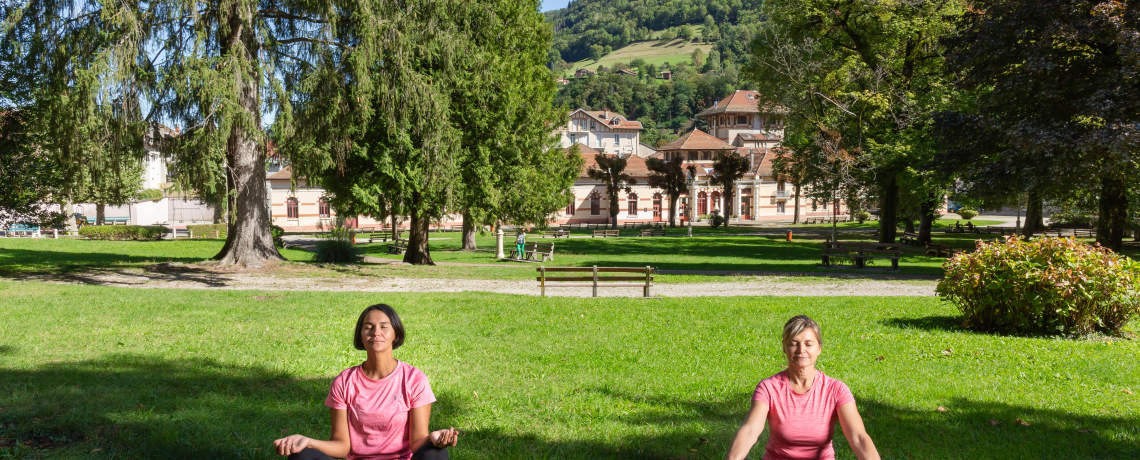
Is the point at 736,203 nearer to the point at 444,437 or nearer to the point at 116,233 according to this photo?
the point at 116,233

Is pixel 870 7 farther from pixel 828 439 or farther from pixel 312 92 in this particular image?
pixel 828 439

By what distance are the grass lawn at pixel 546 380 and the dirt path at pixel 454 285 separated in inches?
156

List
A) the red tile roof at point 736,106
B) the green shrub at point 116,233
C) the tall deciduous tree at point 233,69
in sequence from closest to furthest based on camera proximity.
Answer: the tall deciduous tree at point 233,69 < the green shrub at point 116,233 < the red tile roof at point 736,106

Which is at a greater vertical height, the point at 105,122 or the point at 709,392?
the point at 105,122

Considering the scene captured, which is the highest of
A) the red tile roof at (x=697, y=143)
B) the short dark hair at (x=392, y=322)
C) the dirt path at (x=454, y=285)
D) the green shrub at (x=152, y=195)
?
the red tile roof at (x=697, y=143)

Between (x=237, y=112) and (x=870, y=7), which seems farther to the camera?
(x=870, y=7)

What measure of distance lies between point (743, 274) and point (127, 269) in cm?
1657

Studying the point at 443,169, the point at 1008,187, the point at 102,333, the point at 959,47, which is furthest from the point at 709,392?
the point at 959,47

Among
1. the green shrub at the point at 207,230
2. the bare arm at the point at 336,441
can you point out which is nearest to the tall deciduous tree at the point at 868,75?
the bare arm at the point at 336,441

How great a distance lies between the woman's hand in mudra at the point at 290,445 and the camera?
11.2ft

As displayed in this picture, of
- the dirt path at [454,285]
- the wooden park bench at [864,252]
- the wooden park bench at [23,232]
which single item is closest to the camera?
the dirt path at [454,285]

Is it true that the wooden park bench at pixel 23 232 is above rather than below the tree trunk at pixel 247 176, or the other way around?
below

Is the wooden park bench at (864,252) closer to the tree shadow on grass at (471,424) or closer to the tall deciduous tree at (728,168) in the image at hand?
the tree shadow on grass at (471,424)

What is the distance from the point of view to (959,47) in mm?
20266
